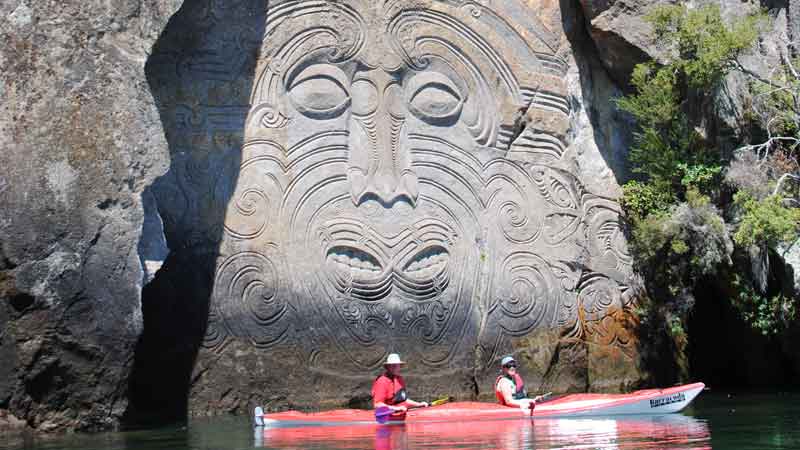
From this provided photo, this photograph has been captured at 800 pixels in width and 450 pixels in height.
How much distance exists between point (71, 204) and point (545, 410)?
513cm

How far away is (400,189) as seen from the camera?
583 inches

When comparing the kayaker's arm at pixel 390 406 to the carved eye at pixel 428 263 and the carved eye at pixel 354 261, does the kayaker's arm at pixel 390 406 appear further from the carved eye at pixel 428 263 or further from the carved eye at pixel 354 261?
the carved eye at pixel 428 263

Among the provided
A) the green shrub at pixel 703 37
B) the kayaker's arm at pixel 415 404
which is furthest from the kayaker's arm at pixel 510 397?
the green shrub at pixel 703 37

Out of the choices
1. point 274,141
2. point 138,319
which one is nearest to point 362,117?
point 274,141

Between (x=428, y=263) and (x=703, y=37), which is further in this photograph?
(x=428, y=263)

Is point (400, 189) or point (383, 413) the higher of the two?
point (400, 189)

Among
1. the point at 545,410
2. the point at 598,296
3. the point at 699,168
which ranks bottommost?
the point at 545,410

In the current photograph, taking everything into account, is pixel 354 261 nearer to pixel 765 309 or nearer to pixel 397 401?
pixel 397 401

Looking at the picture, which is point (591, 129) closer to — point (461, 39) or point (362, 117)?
A: point (461, 39)

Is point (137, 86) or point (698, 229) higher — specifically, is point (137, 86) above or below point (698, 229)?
above

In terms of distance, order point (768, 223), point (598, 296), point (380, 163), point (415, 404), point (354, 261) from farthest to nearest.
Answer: point (598, 296) → point (380, 163) → point (354, 261) → point (768, 223) → point (415, 404)

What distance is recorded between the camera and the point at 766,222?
44.1ft

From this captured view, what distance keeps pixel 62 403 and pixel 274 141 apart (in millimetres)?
4311

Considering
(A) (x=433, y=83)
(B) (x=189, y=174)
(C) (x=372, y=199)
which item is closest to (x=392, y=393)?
(C) (x=372, y=199)
